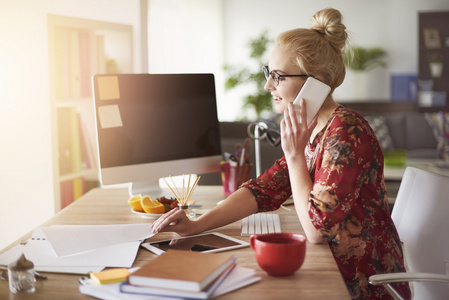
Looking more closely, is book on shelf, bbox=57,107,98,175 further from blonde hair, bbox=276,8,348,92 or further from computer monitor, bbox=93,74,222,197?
blonde hair, bbox=276,8,348,92

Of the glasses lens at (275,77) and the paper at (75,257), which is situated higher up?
the glasses lens at (275,77)

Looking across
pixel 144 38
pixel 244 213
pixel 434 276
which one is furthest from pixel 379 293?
pixel 144 38

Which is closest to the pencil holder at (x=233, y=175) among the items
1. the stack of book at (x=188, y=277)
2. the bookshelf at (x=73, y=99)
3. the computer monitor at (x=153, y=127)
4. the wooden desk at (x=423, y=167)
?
the computer monitor at (x=153, y=127)

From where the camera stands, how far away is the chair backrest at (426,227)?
1527mm

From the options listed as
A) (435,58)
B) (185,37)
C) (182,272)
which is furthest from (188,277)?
(435,58)

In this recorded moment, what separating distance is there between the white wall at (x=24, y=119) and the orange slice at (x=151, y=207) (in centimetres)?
96

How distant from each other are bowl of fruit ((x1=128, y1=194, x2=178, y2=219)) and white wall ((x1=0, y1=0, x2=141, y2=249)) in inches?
35.4

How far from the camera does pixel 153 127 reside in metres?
1.99

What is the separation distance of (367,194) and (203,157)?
0.84m

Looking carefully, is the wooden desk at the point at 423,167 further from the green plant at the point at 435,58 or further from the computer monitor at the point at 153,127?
the green plant at the point at 435,58

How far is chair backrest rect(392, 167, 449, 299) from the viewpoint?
1527 millimetres

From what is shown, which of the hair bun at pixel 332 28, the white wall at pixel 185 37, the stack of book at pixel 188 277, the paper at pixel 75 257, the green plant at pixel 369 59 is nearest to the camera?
the stack of book at pixel 188 277

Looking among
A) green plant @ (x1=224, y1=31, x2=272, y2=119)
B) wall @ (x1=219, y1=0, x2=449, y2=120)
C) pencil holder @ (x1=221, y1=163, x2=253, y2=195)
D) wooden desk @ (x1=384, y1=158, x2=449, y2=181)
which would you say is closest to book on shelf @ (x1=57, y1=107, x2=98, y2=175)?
pencil holder @ (x1=221, y1=163, x2=253, y2=195)

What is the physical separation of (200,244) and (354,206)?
1.34ft
